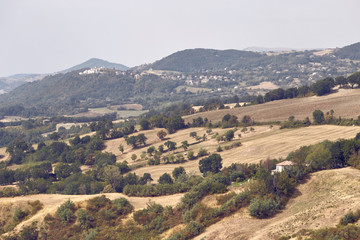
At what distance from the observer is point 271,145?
358ft

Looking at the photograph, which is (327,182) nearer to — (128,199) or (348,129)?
(128,199)

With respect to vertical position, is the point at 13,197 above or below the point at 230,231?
above

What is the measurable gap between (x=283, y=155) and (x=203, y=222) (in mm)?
46778

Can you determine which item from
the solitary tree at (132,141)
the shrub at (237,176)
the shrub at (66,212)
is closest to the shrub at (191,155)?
the solitary tree at (132,141)

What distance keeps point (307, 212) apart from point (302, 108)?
103911mm

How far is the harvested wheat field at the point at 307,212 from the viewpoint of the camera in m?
48.8

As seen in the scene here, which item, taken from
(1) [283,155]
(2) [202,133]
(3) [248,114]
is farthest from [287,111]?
(1) [283,155]

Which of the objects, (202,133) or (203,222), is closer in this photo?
(203,222)

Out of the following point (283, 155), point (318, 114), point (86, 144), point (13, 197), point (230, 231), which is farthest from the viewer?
point (86, 144)

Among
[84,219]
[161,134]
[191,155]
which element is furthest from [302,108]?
[84,219]

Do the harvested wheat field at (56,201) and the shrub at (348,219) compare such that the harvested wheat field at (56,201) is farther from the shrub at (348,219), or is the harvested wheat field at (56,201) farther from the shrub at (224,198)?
the shrub at (348,219)

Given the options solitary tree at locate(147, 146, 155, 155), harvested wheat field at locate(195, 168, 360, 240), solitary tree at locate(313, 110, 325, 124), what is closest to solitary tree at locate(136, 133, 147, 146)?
solitary tree at locate(147, 146, 155, 155)

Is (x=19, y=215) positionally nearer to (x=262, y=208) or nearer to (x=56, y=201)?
(x=56, y=201)

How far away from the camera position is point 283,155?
96500mm
